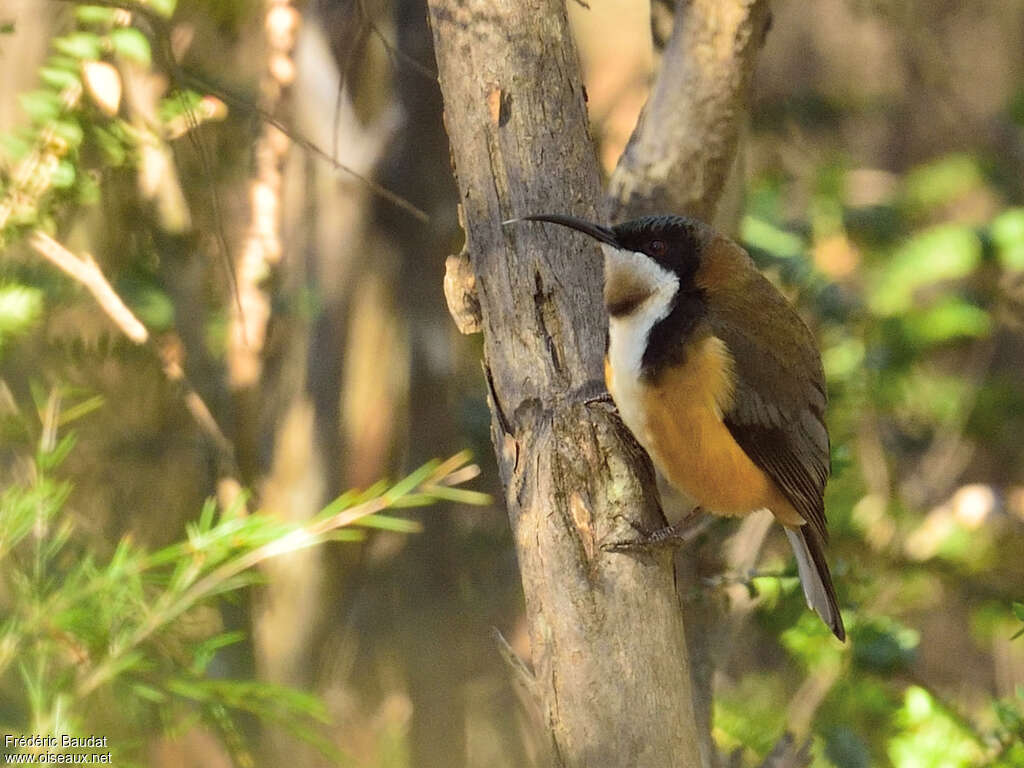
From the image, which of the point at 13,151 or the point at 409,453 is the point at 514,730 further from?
the point at 13,151

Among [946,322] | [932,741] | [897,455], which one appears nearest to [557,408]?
[932,741]

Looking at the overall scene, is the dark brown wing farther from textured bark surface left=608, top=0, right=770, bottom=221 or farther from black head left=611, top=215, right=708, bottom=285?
textured bark surface left=608, top=0, right=770, bottom=221

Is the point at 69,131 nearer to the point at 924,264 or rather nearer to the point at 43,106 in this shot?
the point at 43,106

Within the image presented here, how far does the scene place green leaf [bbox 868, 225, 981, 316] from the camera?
4.38 m

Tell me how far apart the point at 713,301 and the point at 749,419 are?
292 millimetres

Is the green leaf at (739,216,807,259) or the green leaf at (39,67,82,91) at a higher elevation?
the green leaf at (39,67,82,91)

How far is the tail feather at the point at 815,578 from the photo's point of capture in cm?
289

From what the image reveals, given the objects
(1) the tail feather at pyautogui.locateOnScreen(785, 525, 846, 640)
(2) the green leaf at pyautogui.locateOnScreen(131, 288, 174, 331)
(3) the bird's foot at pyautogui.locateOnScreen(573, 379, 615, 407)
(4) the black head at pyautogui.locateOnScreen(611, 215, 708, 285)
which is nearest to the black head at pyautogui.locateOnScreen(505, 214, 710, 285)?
(4) the black head at pyautogui.locateOnScreen(611, 215, 708, 285)

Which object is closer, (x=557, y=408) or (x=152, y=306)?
(x=557, y=408)

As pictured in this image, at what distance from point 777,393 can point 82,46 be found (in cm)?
206

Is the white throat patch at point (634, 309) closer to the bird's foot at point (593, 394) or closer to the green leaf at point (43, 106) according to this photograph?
the bird's foot at point (593, 394)

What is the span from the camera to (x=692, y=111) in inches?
123

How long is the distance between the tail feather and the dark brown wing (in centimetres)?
5

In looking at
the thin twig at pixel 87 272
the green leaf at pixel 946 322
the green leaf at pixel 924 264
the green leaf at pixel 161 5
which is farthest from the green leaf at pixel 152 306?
the green leaf at pixel 946 322
